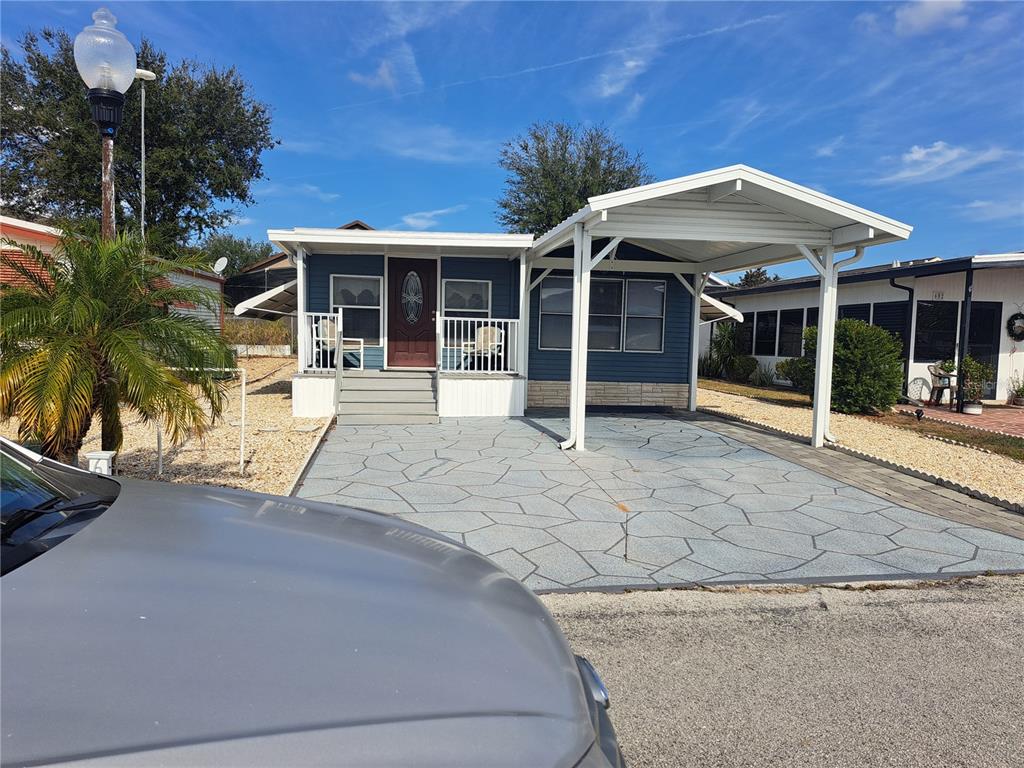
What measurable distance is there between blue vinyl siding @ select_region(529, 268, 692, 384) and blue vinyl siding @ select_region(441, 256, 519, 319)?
1.52 feet

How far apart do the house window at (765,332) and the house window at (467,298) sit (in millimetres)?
10268

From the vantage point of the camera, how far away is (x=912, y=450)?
26.8 ft

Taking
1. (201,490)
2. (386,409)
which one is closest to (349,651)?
(201,490)

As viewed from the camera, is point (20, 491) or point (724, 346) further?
→ point (724, 346)

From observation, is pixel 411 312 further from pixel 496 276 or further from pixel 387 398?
pixel 387 398

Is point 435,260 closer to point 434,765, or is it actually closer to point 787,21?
point 787,21

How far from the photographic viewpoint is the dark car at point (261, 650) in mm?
918

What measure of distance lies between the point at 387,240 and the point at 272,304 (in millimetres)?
3631

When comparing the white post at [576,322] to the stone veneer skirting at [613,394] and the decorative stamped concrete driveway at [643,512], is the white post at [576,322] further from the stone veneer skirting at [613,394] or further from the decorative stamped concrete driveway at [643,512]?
the stone veneer skirting at [613,394]

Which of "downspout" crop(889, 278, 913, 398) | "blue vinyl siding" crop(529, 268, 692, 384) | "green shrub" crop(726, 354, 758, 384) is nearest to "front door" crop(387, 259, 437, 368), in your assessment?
"blue vinyl siding" crop(529, 268, 692, 384)

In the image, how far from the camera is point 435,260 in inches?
437

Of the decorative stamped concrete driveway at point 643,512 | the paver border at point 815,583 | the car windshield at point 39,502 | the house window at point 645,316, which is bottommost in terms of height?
the paver border at point 815,583

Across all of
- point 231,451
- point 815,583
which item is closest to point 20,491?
point 815,583

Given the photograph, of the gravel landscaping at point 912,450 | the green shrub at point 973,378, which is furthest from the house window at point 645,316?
the green shrub at point 973,378
